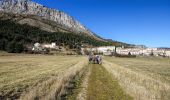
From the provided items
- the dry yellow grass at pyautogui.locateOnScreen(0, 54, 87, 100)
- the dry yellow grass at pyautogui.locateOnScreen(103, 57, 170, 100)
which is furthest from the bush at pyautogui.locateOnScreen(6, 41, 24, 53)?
the dry yellow grass at pyautogui.locateOnScreen(0, 54, 87, 100)

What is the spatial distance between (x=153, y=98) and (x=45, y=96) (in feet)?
17.3

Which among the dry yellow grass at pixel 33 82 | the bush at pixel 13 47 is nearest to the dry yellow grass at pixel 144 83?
the dry yellow grass at pixel 33 82

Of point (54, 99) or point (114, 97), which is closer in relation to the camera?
point (54, 99)

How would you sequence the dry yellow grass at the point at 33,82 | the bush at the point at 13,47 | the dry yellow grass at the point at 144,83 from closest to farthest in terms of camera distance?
the dry yellow grass at the point at 33,82 < the dry yellow grass at the point at 144,83 < the bush at the point at 13,47

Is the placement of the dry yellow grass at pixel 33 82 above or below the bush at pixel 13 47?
below

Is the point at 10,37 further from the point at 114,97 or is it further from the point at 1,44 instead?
the point at 114,97

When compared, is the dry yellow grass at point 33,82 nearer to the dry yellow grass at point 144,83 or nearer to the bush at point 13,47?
the dry yellow grass at point 144,83

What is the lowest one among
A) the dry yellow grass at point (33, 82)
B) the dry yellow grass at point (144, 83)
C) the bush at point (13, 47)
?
the dry yellow grass at point (144, 83)

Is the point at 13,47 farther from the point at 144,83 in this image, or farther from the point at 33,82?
the point at 144,83

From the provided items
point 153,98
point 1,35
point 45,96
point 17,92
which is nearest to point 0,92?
point 17,92

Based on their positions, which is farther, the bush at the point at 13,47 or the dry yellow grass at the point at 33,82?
the bush at the point at 13,47

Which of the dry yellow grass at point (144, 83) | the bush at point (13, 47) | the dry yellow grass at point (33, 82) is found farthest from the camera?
the bush at point (13, 47)

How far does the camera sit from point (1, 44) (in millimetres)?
133750

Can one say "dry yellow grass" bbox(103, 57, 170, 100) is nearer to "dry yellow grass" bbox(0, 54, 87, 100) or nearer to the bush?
"dry yellow grass" bbox(0, 54, 87, 100)
